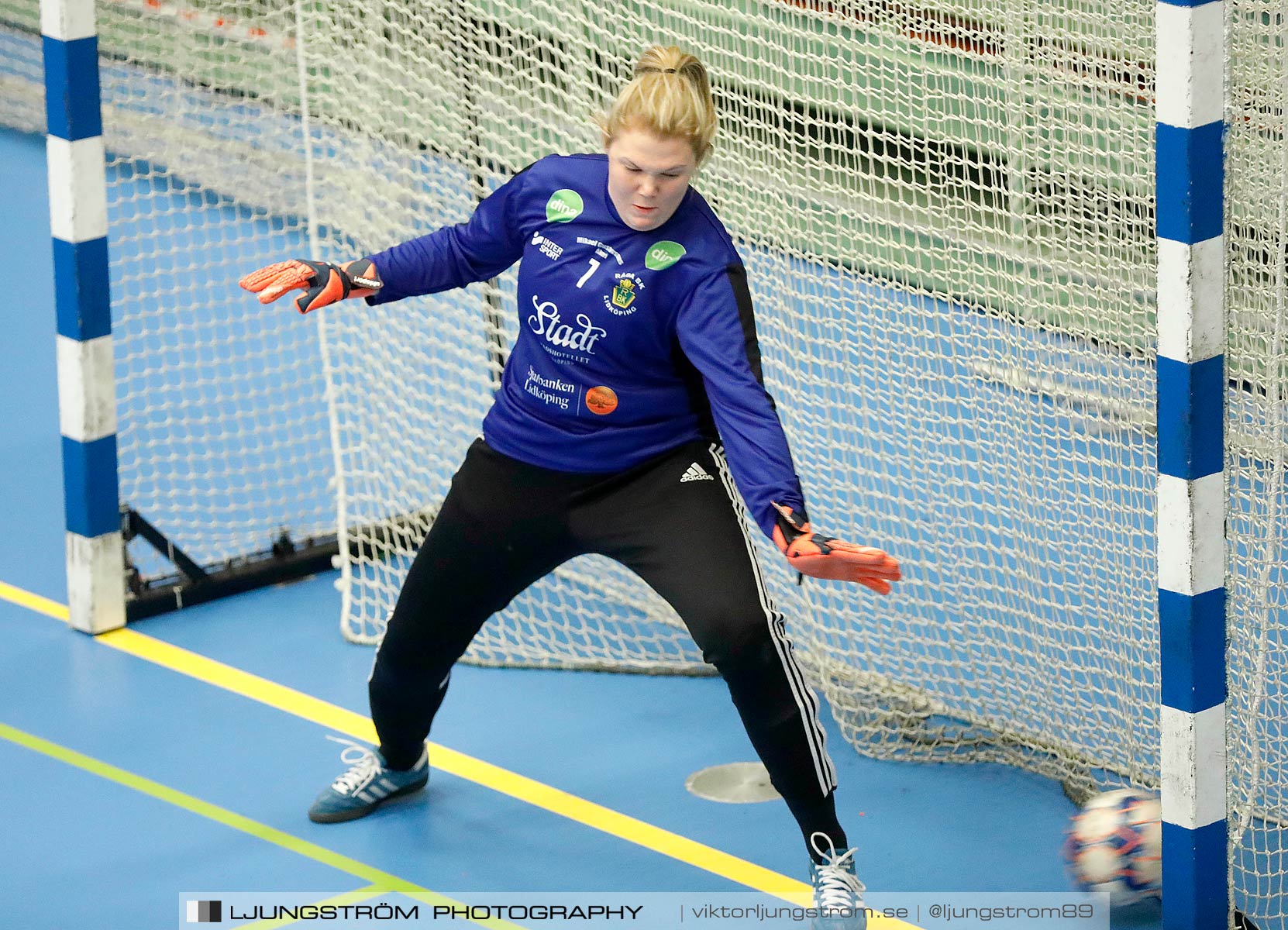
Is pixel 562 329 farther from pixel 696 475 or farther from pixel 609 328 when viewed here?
pixel 696 475

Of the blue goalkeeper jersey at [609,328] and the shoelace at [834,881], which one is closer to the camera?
the blue goalkeeper jersey at [609,328]

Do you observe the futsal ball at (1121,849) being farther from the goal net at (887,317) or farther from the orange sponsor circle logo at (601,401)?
the orange sponsor circle logo at (601,401)

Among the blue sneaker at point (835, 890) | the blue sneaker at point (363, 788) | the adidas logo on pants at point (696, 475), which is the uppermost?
the adidas logo on pants at point (696, 475)


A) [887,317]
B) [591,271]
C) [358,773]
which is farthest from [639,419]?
[887,317]

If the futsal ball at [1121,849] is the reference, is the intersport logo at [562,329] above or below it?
above

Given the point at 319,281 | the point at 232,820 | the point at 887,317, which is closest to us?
the point at 319,281

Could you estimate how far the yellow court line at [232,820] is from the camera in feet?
14.1

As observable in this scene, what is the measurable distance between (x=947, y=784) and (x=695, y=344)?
67.9 inches

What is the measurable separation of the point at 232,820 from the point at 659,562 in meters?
1.53

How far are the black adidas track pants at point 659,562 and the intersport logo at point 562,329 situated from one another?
300 millimetres

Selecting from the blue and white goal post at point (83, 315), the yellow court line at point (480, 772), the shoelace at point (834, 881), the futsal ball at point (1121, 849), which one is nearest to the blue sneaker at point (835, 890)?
the shoelace at point (834, 881)

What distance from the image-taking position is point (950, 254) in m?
5.07

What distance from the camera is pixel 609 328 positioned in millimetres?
3826

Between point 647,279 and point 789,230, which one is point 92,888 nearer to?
point 647,279
